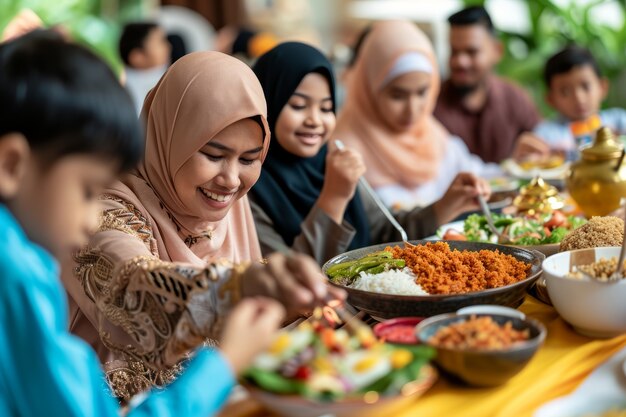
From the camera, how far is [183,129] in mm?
1551

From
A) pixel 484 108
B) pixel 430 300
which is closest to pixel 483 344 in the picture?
pixel 430 300

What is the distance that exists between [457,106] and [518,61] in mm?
1587

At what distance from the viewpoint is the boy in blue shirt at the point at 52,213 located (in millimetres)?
866

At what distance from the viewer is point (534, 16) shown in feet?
18.1

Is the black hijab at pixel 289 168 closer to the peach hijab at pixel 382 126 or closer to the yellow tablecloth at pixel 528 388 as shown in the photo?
the peach hijab at pixel 382 126

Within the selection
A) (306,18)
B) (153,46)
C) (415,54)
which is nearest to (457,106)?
(415,54)

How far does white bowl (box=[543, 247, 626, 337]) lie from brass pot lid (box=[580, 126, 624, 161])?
0.68 meters

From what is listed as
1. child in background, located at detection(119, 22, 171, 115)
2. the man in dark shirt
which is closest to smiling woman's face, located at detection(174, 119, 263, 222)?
the man in dark shirt

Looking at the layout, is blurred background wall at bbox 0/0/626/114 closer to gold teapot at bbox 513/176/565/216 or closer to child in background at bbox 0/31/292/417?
gold teapot at bbox 513/176/565/216

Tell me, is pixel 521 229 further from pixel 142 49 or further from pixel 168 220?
pixel 142 49

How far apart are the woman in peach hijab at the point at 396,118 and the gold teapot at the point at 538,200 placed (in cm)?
69

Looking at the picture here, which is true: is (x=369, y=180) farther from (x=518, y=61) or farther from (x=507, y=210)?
(x=518, y=61)

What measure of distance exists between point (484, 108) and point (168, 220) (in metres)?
2.85

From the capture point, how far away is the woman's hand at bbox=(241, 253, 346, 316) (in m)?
1.02
